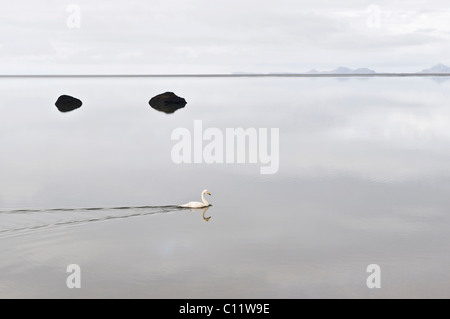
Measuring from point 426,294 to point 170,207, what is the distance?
1295 centimetres

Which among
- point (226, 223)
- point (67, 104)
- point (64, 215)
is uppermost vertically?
point (67, 104)

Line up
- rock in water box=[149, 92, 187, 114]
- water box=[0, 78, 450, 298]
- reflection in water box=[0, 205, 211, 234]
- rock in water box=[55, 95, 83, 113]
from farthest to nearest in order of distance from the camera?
rock in water box=[149, 92, 187, 114]
rock in water box=[55, 95, 83, 113]
reflection in water box=[0, 205, 211, 234]
water box=[0, 78, 450, 298]

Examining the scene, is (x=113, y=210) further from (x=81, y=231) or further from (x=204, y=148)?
(x=204, y=148)

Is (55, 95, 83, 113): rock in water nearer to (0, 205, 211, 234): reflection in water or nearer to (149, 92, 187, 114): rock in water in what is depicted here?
(149, 92, 187, 114): rock in water

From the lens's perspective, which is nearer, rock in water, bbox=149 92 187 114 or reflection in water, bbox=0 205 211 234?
reflection in water, bbox=0 205 211 234

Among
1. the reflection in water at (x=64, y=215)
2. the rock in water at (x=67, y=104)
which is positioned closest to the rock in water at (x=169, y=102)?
the rock in water at (x=67, y=104)

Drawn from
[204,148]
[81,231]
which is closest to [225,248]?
[81,231]

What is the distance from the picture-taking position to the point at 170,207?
25.4 metres

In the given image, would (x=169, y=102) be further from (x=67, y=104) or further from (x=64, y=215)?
(x=64, y=215)

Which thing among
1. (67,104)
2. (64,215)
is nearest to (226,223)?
(64,215)

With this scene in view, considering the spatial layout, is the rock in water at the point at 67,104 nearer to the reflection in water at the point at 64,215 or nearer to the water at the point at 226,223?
the water at the point at 226,223

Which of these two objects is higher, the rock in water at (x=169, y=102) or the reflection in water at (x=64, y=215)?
the rock in water at (x=169, y=102)

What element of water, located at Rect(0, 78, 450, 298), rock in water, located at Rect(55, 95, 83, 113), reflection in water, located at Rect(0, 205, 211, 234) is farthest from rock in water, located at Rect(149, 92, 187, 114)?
reflection in water, located at Rect(0, 205, 211, 234)

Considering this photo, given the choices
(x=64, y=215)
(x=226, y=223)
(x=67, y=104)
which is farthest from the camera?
(x=67, y=104)
